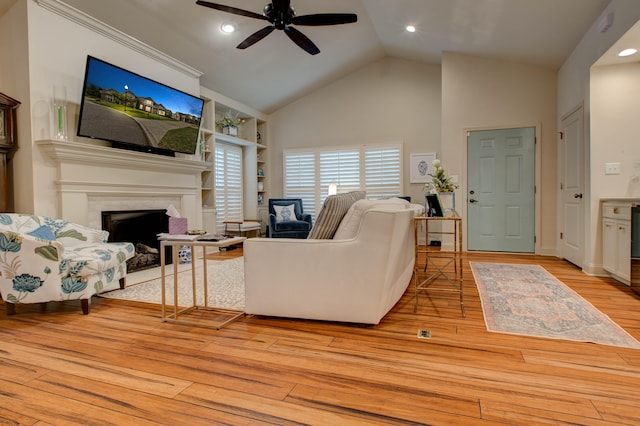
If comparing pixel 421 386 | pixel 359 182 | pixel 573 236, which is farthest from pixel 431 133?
pixel 421 386

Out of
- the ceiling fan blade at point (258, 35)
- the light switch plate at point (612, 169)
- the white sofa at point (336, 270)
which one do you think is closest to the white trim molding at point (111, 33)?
the ceiling fan blade at point (258, 35)

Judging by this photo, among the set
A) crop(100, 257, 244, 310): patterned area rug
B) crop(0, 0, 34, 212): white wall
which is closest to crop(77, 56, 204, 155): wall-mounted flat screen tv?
crop(0, 0, 34, 212): white wall

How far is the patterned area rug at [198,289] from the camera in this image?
120 inches

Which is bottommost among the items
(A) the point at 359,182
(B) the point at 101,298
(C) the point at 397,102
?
(B) the point at 101,298

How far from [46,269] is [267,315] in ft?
5.63

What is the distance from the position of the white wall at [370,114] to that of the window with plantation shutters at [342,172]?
171 mm

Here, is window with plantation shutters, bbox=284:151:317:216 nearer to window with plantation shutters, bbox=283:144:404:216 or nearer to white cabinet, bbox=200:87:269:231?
window with plantation shutters, bbox=283:144:404:216

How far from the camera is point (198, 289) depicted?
3492 mm

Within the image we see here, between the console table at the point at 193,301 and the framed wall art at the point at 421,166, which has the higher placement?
the framed wall art at the point at 421,166

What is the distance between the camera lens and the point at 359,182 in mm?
6977

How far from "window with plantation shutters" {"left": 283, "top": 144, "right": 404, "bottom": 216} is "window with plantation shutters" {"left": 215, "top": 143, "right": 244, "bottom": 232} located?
1.03m

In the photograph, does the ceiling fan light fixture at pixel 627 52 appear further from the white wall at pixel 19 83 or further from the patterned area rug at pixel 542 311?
the white wall at pixel 19 83

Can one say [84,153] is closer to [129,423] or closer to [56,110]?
[56,110]

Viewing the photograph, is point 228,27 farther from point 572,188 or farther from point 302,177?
point 572,188
